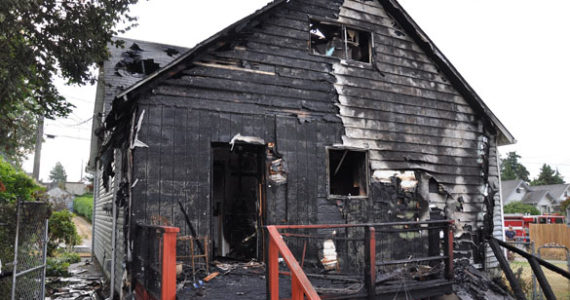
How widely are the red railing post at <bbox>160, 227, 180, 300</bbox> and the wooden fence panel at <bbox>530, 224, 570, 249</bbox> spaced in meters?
21.8

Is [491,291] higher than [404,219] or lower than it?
lower

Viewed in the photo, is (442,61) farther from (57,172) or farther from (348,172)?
(57,172)

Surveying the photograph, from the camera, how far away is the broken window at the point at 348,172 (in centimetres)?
871

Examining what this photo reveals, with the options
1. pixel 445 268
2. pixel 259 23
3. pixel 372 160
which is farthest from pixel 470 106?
pixel 259 23

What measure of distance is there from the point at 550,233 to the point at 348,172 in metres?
16.9

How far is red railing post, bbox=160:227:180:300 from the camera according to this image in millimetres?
4707

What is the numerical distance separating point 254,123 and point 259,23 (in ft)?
6.62

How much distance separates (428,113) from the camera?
973cm

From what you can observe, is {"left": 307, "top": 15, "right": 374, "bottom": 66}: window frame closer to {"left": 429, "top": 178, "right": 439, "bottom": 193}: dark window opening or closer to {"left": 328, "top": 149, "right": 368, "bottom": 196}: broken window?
{"left": 328, "top": 149, "right": 368, "bottom": 196}: broken window

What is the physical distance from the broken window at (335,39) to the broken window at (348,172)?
7.13ft

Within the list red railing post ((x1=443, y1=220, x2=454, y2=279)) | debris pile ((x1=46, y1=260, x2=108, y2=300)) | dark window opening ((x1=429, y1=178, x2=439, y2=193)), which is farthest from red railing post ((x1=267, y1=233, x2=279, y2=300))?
debris pile ((x1=46, y1=260, x2=108, y2=300))

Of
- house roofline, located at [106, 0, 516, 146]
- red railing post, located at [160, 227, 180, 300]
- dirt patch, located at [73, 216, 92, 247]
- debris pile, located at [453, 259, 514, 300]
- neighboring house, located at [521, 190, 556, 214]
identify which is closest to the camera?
red railing post, located at [160, 227, 180, 300]

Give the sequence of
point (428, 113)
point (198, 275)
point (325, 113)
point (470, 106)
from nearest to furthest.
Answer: point (198, 275) → point (325, 113) → point (428, 113) → point (470, 106)

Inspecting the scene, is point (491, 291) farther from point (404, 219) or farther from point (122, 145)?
point (122, 145)
